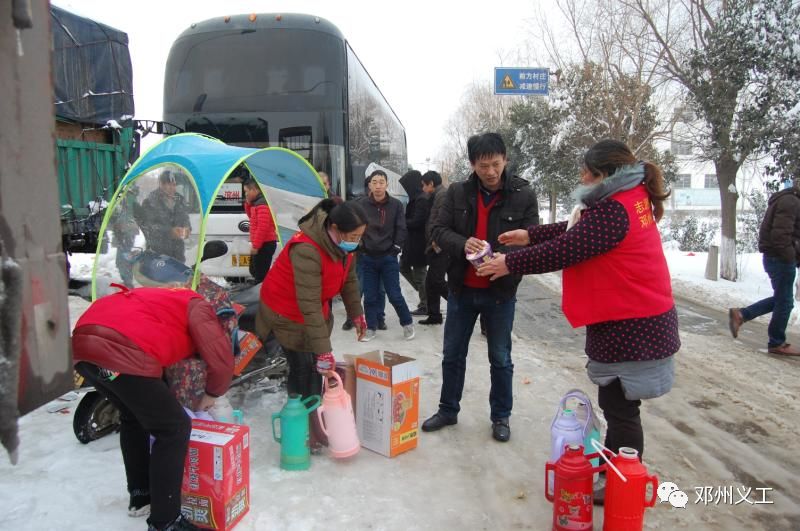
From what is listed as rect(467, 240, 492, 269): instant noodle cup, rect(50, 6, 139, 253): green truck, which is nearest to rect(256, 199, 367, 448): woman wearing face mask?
rect(467, 240, 492, 269): instant noodle cup

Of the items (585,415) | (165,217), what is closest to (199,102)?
(165,217)

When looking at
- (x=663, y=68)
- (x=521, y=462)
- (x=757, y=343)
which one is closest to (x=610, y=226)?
(x=521, y=462)

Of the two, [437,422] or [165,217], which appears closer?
[437,422]

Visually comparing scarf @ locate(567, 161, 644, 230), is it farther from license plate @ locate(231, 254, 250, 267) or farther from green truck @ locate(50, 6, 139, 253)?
green truck @ locate(50, 6, 139, 253)

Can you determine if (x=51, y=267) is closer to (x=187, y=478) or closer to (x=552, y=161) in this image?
(x=187, y=478)

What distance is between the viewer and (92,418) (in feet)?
12.0

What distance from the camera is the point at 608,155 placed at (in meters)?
2.82

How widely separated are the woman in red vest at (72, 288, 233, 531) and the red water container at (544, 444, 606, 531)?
1.66 metres

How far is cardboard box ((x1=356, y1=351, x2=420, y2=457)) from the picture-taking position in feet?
11.6

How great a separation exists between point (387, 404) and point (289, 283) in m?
0.97

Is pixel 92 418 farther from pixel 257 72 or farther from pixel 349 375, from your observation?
pixel 257 72

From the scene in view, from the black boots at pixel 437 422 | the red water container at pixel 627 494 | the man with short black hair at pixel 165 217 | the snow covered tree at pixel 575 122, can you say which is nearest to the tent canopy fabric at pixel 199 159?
the man with short black hair at pixel 165 217

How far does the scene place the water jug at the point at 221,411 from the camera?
327 cm

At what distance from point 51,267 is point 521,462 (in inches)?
116
